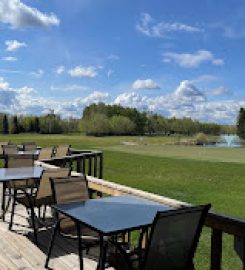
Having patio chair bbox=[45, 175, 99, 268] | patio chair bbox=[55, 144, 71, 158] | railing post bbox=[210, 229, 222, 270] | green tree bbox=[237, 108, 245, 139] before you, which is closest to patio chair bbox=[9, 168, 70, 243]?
patio chair bbox=[45, 175, 99, 268]

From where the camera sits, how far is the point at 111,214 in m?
3.36

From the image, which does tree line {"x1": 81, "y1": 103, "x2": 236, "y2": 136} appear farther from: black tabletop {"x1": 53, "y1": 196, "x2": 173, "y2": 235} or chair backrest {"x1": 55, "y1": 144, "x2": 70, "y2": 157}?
black tabletop {"x1": 53, "y1": 196, "x2": 173, "y2": 235}

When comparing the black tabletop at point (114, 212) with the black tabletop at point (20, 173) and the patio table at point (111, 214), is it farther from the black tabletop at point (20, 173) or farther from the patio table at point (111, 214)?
the black tabletop at point (20, 173)

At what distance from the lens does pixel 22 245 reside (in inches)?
181

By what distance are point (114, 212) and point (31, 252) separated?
1.43 metres

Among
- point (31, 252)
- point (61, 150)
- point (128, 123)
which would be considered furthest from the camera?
point (128, 123)

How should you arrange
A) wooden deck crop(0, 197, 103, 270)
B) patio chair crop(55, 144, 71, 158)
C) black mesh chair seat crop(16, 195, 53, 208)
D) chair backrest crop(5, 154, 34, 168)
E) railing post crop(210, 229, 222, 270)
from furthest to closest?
patio chair crop(55, 144, 71, 158), chair backrest crop(5, 154, 34, 168), black mesh chair seat crop(16, 195, 53, 208), wooden deck crop(0, 197, 103, 270), railing post crop(210, 229, 222, 270)

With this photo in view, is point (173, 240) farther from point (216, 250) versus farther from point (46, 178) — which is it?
point (46, 178)

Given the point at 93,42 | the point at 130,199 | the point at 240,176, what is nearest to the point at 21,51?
the point at 93,42

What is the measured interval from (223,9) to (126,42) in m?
7.34

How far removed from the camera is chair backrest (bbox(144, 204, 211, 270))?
2586 mm

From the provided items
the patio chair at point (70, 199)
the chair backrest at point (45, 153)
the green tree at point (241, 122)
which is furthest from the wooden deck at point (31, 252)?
the green tree at point (241, 122)

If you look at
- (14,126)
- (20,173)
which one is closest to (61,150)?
(20,173)

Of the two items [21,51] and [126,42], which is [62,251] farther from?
[126,42]
